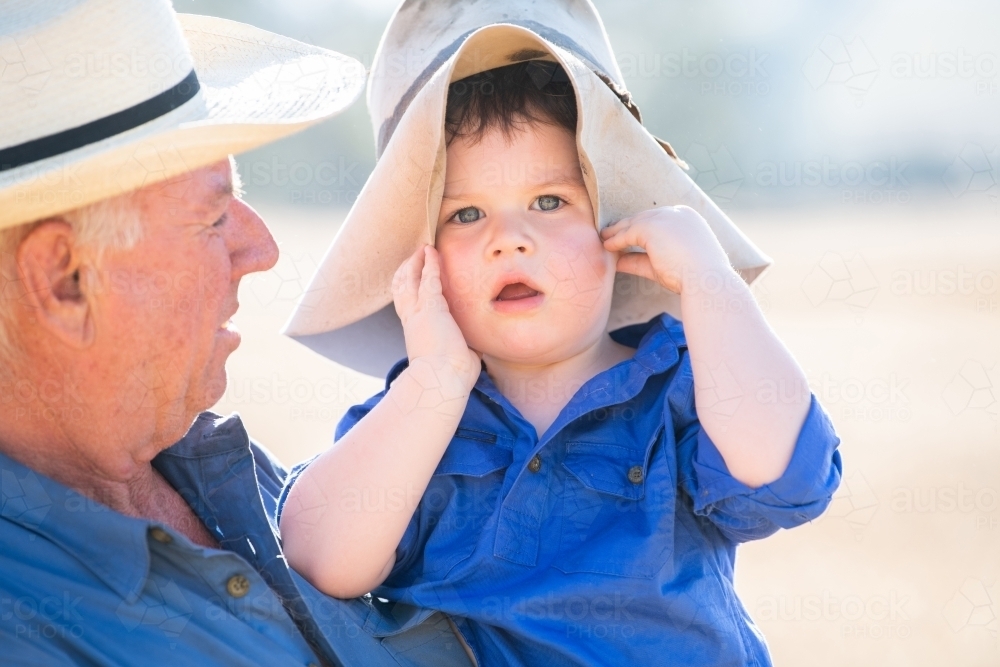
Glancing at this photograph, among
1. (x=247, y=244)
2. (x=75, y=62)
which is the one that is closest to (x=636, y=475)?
(x=247, y=244)

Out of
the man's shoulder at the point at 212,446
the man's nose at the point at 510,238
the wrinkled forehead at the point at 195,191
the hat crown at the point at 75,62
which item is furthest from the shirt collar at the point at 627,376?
the hat crown at the point at 75,62

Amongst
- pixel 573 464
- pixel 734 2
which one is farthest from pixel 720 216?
pixel 734 2

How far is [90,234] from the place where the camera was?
172 cm

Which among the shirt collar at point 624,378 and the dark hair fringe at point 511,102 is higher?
the dark hair fringe at point 511,102

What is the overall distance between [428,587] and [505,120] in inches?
39.6

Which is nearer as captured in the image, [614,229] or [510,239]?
[510,239]

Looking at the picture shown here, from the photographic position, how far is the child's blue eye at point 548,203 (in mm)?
2377

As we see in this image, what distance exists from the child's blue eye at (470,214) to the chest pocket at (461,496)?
0.49 m

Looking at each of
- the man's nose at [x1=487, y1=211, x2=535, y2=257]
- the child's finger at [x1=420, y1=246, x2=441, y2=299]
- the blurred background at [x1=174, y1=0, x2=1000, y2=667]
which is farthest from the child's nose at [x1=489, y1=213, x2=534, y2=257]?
the blurred background at [x1=174, y1=0, x2=1000, y2=667]

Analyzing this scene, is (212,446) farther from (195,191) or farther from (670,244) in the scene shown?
(670,244)

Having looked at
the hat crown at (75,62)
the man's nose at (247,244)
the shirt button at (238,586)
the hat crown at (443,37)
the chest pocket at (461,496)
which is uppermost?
the hat crown at (75,62)

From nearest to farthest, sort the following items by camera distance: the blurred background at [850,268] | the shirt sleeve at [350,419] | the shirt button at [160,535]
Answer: the shirt button at [160,535], the shirt sleeve at [350,419], the blurred background at [850,268]

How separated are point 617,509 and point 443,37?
111 cm

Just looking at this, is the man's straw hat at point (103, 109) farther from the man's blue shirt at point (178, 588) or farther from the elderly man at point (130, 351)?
the man's blue shirt at point (178, 588)
